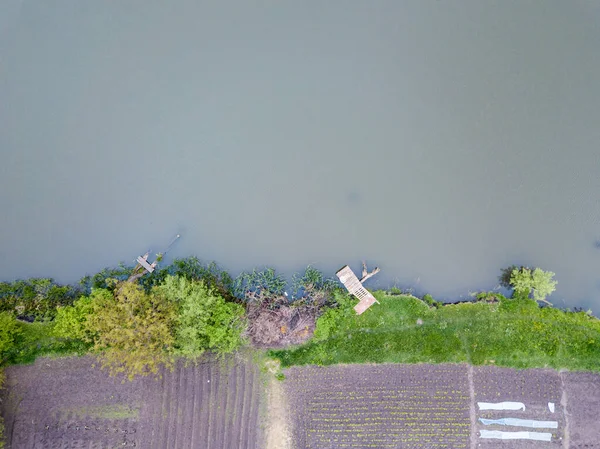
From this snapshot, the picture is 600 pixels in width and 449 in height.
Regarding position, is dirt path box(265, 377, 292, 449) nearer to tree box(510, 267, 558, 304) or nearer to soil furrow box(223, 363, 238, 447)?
soil furrow box(223, 363, 238, 447)

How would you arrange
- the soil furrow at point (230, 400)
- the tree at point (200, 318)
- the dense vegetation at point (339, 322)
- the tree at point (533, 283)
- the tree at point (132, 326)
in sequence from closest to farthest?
the tree at point (132, 326), the tree at point (200, 318), the tree at point (533, 283), the dense vegetation at point (339, 322), the soil furrow at point (230, 400)

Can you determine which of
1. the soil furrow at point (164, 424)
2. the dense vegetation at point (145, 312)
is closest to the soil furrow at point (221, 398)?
the dense vegetation at point (145, 312)

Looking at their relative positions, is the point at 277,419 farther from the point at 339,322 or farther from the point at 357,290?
the point at 357,290

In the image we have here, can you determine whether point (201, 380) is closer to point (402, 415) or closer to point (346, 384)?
point (346, 384)

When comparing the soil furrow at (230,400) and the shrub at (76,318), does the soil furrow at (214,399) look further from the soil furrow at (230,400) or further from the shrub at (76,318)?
the shrub at (76,318)

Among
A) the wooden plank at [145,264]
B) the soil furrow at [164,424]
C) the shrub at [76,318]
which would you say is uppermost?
the wooden plank at [145,264]

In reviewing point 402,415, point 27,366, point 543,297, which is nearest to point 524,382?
point 543,297
